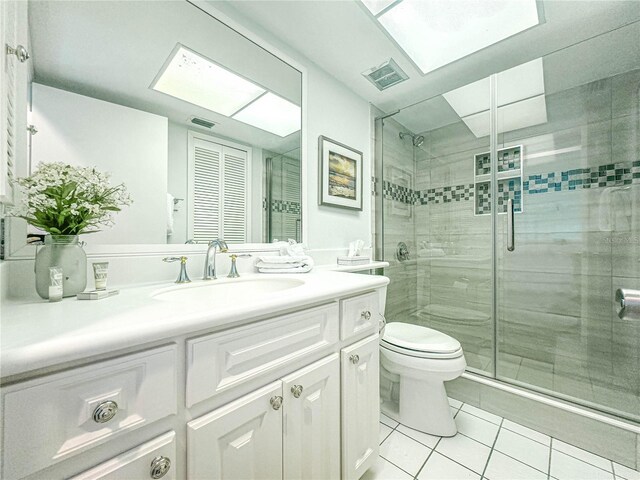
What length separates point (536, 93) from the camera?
1759 millimetres

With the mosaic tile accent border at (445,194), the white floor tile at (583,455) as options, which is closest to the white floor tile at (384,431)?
the white floor tile at (583,455)

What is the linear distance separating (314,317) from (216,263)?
59cm

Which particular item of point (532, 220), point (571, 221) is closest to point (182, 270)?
point (532, 220)

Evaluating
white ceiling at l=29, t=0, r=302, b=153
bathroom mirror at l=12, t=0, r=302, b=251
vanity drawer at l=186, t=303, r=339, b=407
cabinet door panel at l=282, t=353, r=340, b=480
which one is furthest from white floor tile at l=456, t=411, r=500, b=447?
white ceiling at l=29, t=0, r=302, b=153

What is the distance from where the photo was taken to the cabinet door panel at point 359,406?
0.92 meters

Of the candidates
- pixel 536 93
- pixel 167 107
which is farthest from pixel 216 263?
pixel 536 93

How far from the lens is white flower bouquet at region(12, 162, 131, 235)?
27.0 inches

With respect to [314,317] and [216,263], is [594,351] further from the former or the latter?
[216,263]

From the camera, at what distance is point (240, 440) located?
2.07ft

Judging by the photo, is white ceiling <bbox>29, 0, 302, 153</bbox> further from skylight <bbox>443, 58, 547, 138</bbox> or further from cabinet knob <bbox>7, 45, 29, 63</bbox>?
skylight <bbox>443, 58, 547, 138</bbox>

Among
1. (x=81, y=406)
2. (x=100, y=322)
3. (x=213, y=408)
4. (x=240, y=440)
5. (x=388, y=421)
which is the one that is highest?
(x=100, y=322)

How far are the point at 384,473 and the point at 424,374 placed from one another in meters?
0.46

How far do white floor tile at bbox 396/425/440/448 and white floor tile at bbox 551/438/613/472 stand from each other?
0.58 m

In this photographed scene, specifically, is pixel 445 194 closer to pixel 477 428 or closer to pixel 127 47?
pixel 477 428
